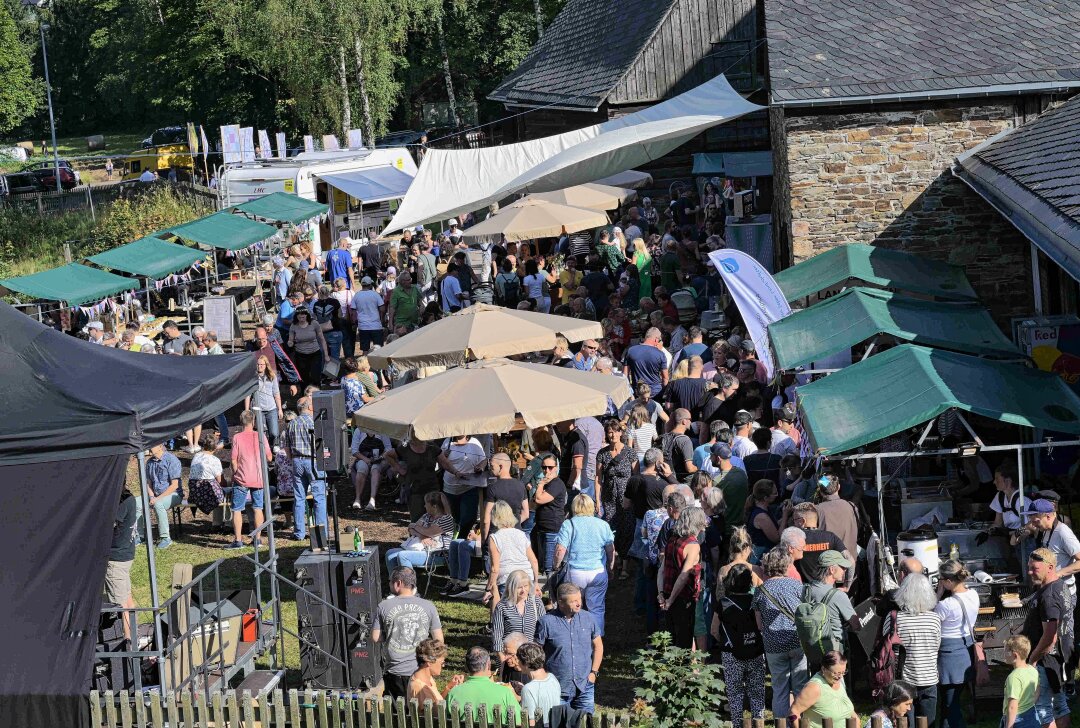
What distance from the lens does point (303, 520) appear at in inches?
535

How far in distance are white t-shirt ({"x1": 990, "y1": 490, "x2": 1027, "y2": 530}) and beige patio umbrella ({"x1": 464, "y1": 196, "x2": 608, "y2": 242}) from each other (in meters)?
10.3

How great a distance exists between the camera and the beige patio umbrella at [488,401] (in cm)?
1084

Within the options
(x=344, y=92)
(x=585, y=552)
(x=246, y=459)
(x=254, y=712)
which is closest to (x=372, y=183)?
(x=246, y=459)

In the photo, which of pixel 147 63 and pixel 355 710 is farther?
pixel 147 63

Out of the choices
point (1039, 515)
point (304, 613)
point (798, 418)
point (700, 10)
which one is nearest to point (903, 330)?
point (798, 418)

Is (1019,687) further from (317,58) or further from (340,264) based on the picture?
(317,58)

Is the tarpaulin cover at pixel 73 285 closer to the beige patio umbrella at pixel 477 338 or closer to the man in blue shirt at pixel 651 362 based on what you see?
the beige patio umbrella at pixel 477 338

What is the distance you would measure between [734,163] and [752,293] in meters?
11.2

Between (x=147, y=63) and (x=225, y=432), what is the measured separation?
5433 cm

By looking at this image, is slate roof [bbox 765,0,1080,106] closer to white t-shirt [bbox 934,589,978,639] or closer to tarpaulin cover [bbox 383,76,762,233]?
tarpaulin cover [bbox 383,76,762,233]

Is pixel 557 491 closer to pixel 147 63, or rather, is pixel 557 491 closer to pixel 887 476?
pixel 887 476

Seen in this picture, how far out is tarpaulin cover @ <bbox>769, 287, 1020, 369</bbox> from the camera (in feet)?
38.8

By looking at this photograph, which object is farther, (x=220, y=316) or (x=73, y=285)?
(x=73, y=285)

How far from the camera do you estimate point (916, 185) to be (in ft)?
50.3
